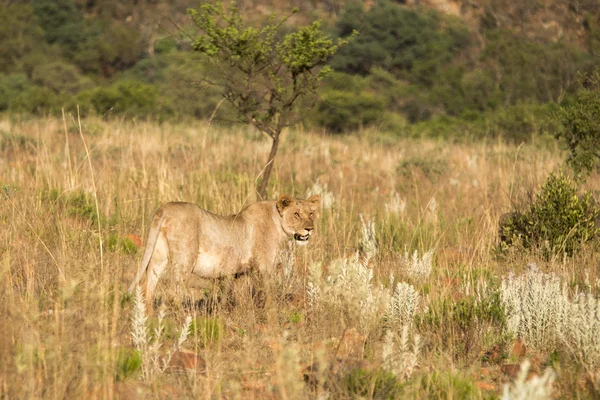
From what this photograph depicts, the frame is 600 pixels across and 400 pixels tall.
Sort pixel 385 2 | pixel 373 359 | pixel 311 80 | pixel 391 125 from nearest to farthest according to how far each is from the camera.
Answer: pixel 373 359, pixel 311 80, pixel 391 125, pixel 385 2

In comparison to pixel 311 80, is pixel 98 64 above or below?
below

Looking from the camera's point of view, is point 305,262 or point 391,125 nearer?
point 305,262

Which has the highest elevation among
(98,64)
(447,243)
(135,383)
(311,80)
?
(311,80)

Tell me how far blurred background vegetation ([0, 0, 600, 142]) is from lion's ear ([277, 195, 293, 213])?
13.9 metres

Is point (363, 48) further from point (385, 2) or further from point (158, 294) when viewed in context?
point (158, 294)

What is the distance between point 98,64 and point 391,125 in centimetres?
2913

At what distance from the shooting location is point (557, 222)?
302 inches

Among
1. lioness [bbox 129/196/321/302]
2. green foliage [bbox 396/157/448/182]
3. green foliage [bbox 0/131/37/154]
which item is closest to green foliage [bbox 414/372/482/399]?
lioness [bbox 129/196/321/302]

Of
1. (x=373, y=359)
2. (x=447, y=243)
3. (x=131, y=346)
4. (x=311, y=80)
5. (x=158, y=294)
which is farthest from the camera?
(x=311, y=80)

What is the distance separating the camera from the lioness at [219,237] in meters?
5.39

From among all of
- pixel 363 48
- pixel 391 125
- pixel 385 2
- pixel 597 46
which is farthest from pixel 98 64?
pixel 597 46

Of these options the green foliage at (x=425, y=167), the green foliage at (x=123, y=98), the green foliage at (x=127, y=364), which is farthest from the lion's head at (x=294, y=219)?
the green foliage at (x=123, y=98)

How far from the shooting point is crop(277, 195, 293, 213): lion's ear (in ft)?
19.6

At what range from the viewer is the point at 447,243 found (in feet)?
27.9
